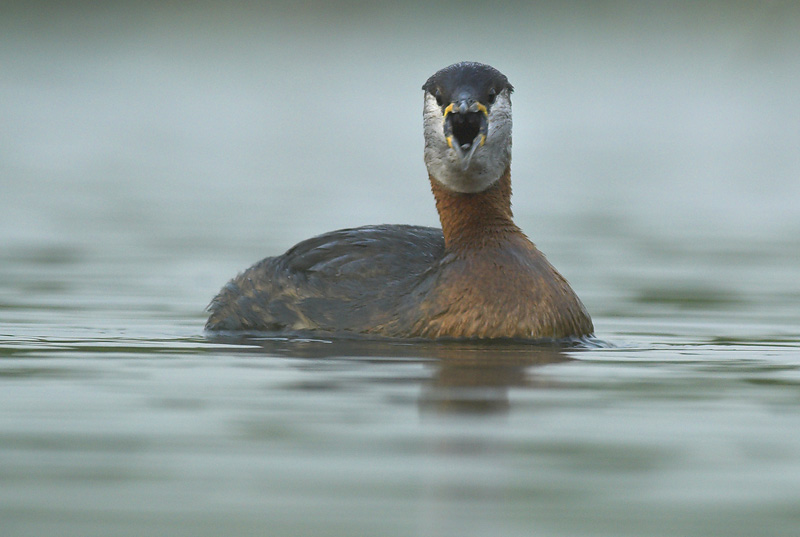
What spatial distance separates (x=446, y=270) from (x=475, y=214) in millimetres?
645

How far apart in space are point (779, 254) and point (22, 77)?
52.2 m

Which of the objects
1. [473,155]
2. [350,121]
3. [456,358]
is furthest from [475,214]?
[350,121]

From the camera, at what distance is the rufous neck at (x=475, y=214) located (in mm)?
10789

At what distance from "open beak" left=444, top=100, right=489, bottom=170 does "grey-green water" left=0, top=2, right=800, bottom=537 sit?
1.30 m

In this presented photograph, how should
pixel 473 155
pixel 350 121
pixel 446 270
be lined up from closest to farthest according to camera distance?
pixel 446 270 < pixel 473 155 < pixel 350 121

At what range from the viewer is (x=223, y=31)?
83.8 m

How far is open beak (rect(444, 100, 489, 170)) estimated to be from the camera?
10328 mm

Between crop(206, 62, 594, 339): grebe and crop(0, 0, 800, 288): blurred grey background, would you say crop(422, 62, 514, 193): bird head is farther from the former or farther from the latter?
crop(0, 0, 800, 288): blurred grey background

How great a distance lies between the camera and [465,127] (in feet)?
34.8

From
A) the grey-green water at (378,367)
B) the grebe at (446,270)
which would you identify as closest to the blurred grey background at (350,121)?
the grey-green water at (378,367)

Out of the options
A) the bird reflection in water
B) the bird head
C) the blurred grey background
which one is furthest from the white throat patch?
the blurred grey background

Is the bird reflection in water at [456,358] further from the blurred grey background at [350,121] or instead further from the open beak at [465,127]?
the blurred grey background at [350,121]

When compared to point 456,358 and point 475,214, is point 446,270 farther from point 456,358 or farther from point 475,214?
point 456,358

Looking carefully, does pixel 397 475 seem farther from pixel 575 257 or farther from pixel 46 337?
pixel 575 257
